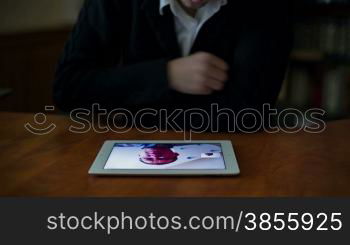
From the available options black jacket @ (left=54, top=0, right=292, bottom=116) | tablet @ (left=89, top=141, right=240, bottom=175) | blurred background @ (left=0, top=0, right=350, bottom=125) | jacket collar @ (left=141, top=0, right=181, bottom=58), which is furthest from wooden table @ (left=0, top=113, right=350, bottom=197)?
blurred background @ (left=0, top=0, right=350, bottom=125)

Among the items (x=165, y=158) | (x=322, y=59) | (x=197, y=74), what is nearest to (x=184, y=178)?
(x=165, y=158)

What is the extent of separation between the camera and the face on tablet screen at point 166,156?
2.29 ft

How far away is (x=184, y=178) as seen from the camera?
666 millimetres

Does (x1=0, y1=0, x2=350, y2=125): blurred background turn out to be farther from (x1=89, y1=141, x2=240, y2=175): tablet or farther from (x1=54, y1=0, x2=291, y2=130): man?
(x1=89, y1=141, x2=240, y2=175): tablet

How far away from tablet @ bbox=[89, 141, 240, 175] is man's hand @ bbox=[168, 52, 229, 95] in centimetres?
20

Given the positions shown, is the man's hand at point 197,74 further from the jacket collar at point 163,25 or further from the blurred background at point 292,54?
the blurred background at point 292,54

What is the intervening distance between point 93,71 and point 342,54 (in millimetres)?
1600

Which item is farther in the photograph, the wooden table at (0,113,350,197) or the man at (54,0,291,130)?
the man at (54,0,291,130)

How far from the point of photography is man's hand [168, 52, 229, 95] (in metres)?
0.97

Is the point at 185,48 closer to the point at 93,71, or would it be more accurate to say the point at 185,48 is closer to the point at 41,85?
the point at 93,71

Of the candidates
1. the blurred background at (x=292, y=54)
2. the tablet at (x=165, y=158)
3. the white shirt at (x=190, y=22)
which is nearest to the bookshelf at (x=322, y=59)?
the blurred background at (x=292, y=54)

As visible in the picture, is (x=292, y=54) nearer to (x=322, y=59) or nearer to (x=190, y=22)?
(x=322, y=59)

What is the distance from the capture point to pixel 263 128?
37.6 inches

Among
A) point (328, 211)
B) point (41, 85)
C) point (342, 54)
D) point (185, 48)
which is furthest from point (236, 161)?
point (41, 85)
